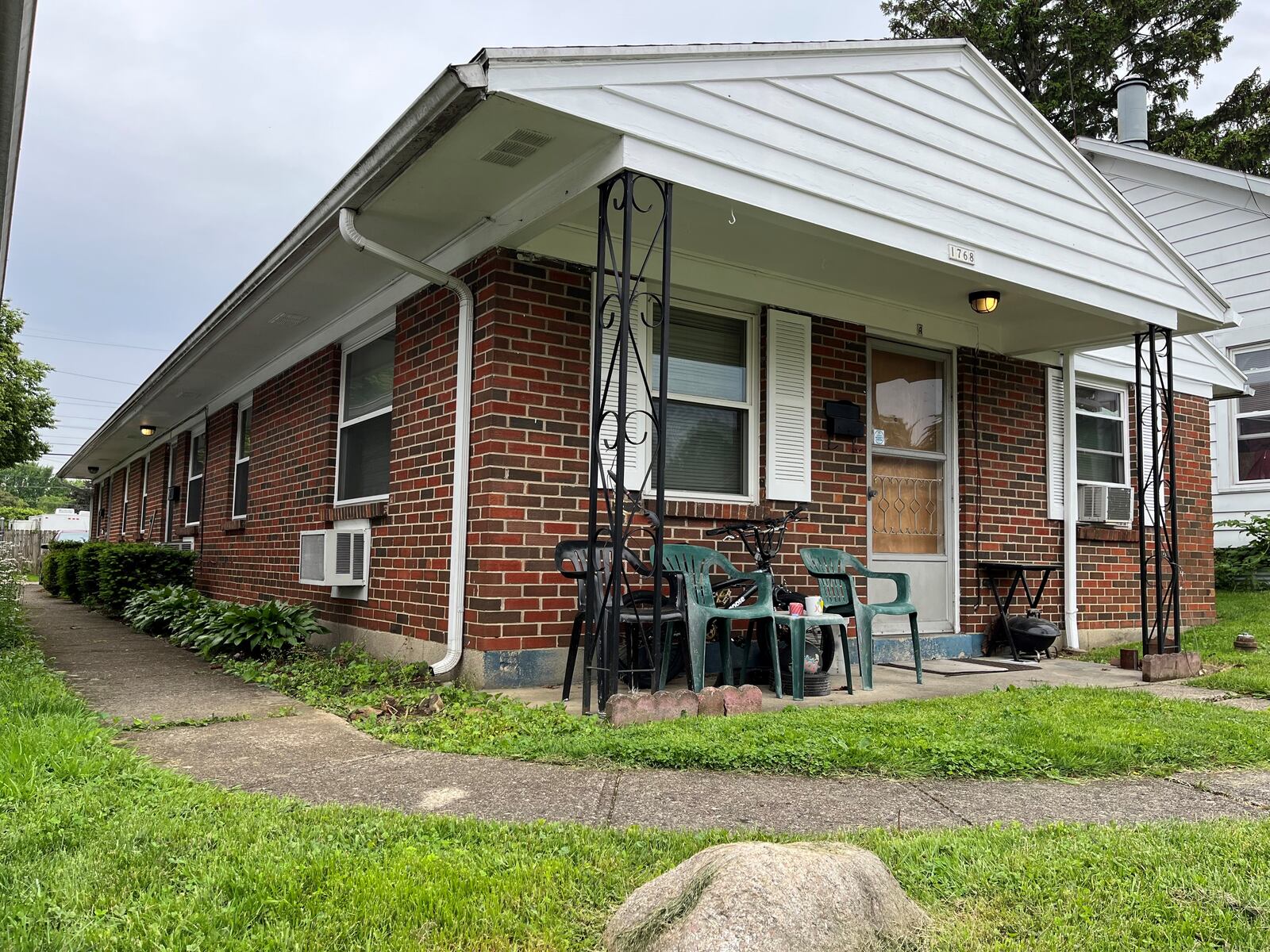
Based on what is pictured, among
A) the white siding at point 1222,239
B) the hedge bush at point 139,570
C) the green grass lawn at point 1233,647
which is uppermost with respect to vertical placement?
the white siding at point 1222,239

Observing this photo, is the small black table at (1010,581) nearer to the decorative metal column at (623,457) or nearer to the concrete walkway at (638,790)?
the decorative metal column at (623,457)

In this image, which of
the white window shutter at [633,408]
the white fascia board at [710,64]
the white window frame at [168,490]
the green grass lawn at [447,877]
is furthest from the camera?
the white window frame at [168,490]

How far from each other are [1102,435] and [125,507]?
685 inches

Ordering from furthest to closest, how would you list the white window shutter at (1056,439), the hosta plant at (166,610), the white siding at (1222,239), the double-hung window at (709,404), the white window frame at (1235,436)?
the white window frame at (1235,436) < the white siding at (1222,239) < the hosta plant at (166,610) < the white window shutter at (1056,439) < the double-hung window at (709,404)

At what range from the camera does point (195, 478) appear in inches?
494

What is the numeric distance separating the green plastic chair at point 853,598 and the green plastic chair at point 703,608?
57 centimetres

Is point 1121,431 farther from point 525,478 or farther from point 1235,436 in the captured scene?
point 525,478

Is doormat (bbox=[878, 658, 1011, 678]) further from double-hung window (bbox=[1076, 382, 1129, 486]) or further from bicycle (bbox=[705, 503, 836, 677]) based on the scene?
double-hung window (bbox=[1076, 382, 1129, 486])

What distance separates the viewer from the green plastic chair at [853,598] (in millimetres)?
5516

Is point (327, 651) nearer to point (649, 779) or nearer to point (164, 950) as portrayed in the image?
point (649, 779)

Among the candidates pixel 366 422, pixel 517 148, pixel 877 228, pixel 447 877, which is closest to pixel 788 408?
pixel 877 228

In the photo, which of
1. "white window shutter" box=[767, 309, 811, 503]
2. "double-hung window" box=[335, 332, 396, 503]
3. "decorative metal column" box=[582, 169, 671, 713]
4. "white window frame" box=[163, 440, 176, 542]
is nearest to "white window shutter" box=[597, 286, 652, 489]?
"decorative metal column" box=[582, 169, 671, 713]

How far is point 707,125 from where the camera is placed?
468 cm

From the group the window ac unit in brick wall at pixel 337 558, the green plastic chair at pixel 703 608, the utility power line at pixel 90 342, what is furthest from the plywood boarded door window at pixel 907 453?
the utility power line at pixel 90 342
